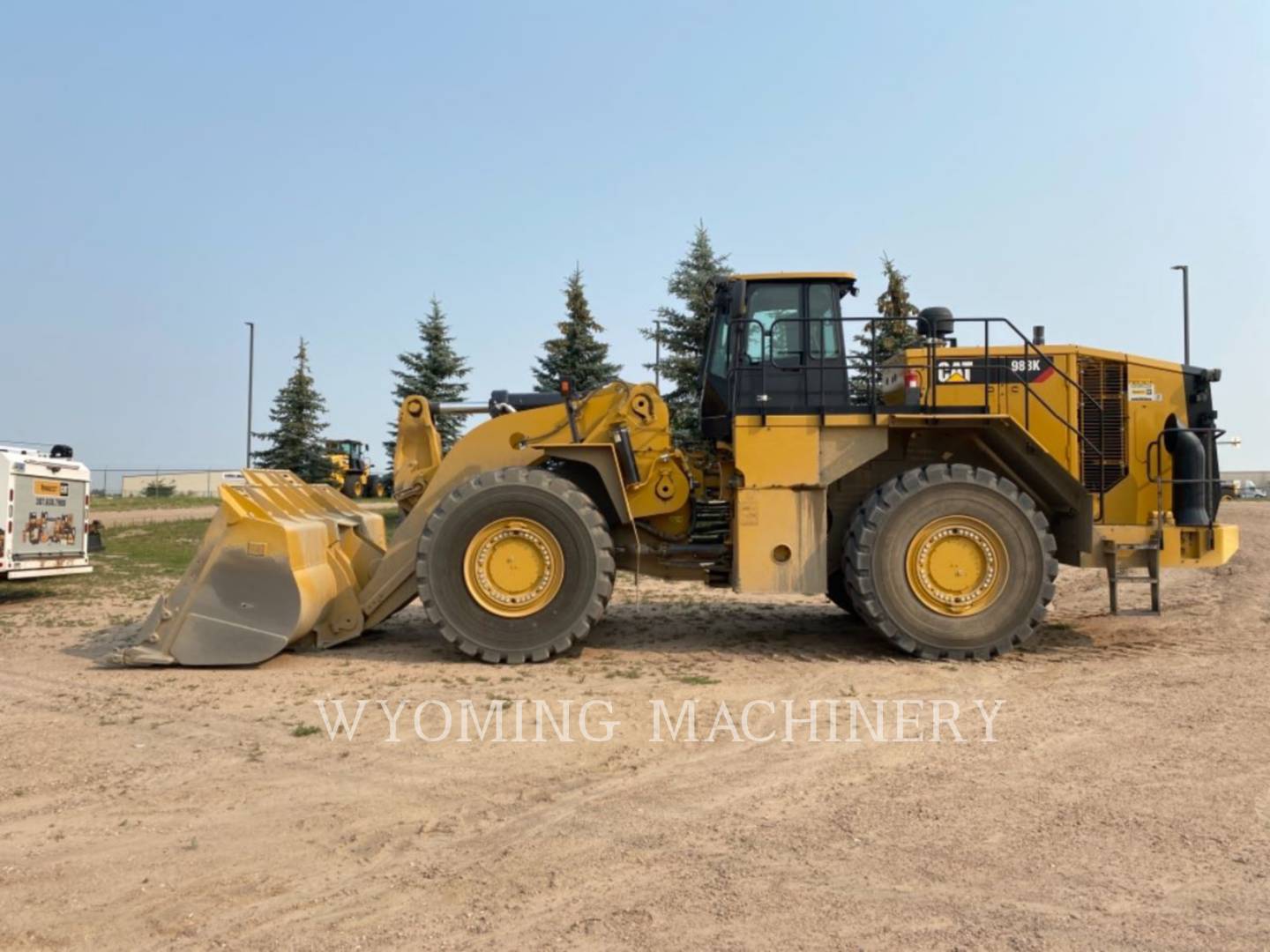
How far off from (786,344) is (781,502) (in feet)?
5.16

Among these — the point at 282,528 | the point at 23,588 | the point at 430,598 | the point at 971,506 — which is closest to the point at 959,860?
the point at 971,506

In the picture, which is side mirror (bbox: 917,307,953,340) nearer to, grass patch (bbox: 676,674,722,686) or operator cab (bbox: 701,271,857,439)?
operator cab (bbox: 701,271,857,439)

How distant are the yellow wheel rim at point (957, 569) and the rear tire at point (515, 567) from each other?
2.73m

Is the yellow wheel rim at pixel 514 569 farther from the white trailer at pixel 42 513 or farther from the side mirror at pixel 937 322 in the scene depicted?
the white trailer at pixel 42 513

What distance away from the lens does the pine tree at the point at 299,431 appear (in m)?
37.4

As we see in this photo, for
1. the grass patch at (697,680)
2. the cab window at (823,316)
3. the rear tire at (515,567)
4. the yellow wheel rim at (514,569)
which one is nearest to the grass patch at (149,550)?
the rear tire at (515,567)

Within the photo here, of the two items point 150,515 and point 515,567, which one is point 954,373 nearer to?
point 515,567

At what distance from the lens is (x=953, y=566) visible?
26.4ft

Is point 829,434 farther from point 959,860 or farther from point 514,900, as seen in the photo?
point 514,900

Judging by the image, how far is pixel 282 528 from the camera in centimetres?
791

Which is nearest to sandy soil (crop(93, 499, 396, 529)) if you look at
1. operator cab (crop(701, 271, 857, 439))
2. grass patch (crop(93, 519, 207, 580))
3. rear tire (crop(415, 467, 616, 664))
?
grass patch (crop(93, 519, 207, 580))

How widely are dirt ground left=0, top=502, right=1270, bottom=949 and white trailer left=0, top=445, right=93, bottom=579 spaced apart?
551 centimetres

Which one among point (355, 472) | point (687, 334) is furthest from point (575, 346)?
point (355, 472)

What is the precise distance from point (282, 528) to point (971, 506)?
6062mm
